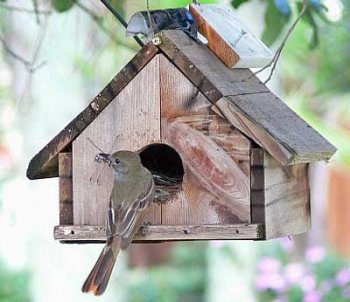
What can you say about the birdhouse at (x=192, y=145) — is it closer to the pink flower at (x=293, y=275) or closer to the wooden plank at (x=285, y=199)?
the wooden plank at (x=285, y=199)

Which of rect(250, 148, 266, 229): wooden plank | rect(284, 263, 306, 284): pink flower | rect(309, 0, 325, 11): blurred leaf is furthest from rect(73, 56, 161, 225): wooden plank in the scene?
rect(284, 263, 306, 284): pink flower

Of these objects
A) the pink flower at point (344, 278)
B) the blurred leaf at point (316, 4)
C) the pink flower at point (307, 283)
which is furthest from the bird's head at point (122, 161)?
the pink flower at point (307, 283)

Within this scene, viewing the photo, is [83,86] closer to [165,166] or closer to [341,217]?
[165,166]

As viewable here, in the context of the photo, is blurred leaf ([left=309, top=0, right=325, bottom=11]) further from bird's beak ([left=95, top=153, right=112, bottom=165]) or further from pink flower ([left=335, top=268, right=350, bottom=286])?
pink flower ([left=335, top=268, right=350, bottom=286])

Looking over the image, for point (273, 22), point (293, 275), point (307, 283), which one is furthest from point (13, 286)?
point (273, 22)

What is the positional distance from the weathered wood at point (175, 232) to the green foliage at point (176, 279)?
7052 mm

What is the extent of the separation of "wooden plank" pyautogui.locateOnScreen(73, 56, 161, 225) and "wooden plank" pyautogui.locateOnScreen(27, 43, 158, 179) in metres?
0.01

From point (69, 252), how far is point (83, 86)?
1064 mm

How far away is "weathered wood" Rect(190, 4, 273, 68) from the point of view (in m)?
3.29

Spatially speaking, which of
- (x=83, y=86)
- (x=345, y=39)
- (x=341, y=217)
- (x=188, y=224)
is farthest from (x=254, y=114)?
(x=341, y=217)

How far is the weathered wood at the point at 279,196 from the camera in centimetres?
312

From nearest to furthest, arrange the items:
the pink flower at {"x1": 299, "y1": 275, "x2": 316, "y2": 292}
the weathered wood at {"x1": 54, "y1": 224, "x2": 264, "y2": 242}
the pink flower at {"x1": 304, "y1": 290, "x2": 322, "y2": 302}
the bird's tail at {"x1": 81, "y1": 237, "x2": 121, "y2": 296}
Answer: the bird's tail at {"x1": 81, "y1": 237, "x2": 121, "y2": 296}, the weathered wood at {"x1": 54, "y1": 224, "x2": 264, "y2": 242}, the pink flower at {"x1": 304, "y1": 290, "x2": 322, "y2": 302}, the pink flower at {"x1": 299, "y1": 275, "x2": 316, "y2": 292}

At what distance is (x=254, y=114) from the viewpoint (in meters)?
3.15

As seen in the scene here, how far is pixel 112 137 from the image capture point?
3273 mm
